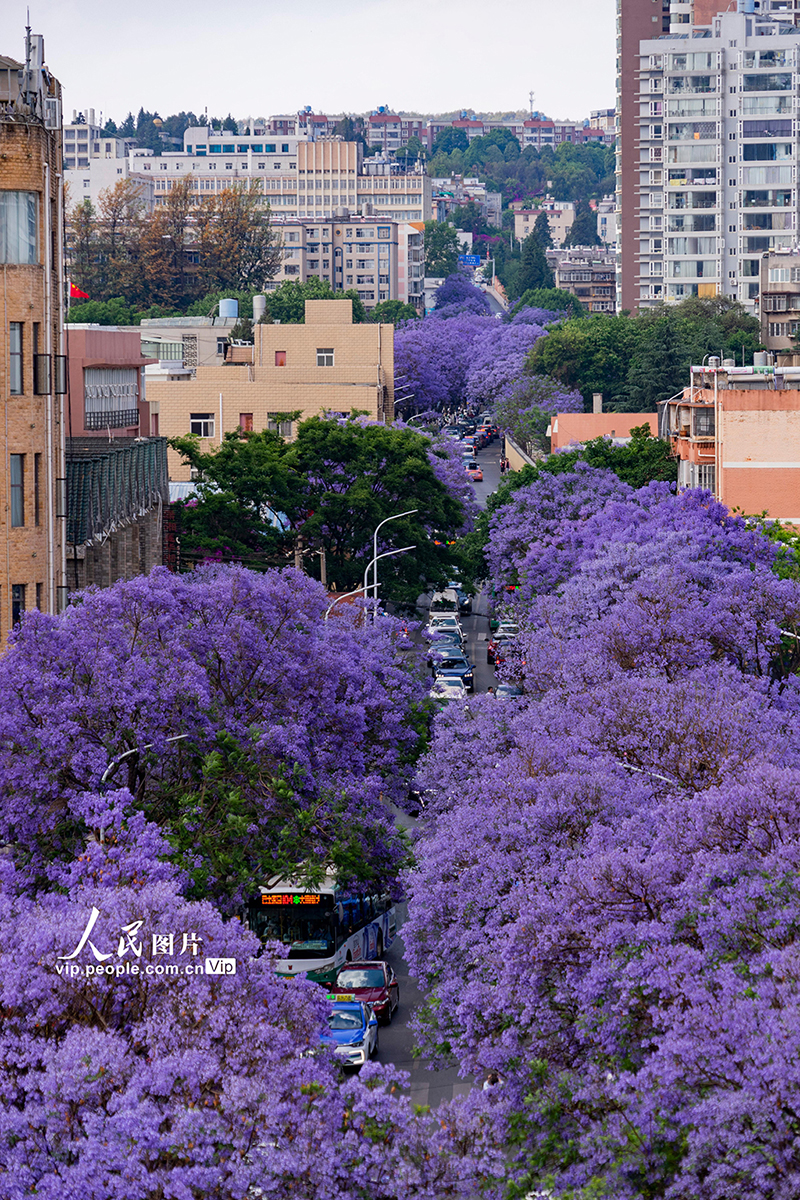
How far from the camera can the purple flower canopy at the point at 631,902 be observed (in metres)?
16.3

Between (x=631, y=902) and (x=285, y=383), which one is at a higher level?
(x=285, y=383)

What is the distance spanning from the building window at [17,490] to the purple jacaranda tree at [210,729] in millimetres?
3828

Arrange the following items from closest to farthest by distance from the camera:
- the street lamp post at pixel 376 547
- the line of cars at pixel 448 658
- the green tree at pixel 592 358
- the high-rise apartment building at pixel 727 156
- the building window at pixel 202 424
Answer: the street lamp post at pixel 376 547 → the line of cars at pixel 448 658 → the building window at pixel 202 424 → the green tree at pixel 592 358 → the high-rise apartment building at pixel 727 156

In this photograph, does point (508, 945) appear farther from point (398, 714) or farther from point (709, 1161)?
point (398, 714)

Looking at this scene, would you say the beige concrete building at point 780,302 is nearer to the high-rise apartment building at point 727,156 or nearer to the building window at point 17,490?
the high-rise apartment building at point 727,156

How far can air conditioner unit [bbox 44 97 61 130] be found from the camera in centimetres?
3606

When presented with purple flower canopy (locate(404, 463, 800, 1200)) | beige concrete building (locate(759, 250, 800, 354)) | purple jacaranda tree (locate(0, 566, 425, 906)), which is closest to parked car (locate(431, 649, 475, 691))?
purple flower canopy (locate(404, 463, 800, 1200))

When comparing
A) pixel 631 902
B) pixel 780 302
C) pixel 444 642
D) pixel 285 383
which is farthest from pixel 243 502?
pixel 780 302

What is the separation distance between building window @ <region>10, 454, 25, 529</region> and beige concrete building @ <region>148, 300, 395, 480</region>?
29274 millimetres

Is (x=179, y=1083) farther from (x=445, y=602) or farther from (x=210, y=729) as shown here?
(x=445, y=602)

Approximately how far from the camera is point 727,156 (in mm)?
144375

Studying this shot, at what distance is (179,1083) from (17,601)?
19.9 m

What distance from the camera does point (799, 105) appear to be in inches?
5635

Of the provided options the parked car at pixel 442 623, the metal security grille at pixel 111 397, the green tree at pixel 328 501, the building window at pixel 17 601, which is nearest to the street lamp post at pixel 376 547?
the green tree at pixel 328 501
